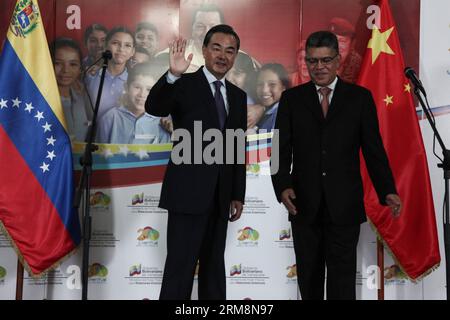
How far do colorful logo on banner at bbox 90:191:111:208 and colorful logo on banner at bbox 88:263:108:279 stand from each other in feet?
1.37

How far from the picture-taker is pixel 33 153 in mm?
3559

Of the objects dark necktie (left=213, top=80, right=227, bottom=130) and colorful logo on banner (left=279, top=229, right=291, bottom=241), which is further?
colorful logo on banner (left=279, top=229, right=291, bottom=241)

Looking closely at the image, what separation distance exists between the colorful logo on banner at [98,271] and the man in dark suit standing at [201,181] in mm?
1216

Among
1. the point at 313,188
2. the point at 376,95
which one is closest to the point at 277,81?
the point at 376,95

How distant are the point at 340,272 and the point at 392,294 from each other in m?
1.41

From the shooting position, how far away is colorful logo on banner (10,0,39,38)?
3.58 m

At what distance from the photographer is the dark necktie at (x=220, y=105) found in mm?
2883

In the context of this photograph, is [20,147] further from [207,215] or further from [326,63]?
[326,63]

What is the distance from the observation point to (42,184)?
357 cm

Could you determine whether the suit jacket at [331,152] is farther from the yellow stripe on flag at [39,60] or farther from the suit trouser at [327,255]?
the yellow stripe on flag at [39,60]

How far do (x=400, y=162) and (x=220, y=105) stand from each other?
59.7 inches

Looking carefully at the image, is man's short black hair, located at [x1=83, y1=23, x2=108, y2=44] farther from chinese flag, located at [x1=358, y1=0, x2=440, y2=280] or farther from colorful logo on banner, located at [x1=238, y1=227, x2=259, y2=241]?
chinese flag, located at [x1=358, y1=0, x2=440, y2=280]

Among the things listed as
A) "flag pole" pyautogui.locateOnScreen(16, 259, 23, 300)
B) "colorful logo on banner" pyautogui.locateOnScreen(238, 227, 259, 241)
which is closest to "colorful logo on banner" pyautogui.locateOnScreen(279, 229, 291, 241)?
"colorful logo on banner" pyautogui.locateOnScreen(238, 227, 259, 241)

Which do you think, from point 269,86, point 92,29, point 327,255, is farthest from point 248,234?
point 92,29
